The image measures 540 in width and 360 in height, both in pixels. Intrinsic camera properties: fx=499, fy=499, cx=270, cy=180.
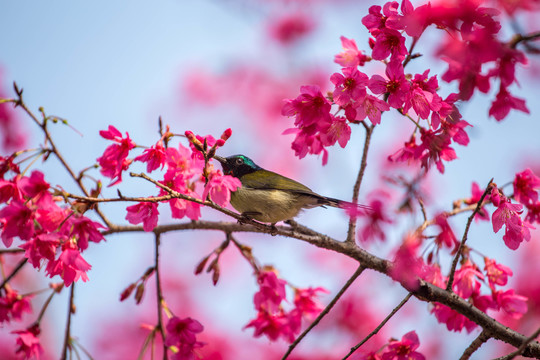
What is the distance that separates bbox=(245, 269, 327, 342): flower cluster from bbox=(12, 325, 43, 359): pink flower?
1382 mm

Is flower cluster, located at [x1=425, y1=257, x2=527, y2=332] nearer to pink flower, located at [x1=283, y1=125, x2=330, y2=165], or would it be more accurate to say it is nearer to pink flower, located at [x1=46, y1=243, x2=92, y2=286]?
pink flower, located at [x1=283, y1=125, x2=330, y2=165]

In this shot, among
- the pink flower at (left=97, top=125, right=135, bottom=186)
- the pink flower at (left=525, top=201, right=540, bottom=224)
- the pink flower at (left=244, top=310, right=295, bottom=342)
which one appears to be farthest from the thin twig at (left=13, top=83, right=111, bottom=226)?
the pink flower at (left=525, top=201, right=540, bottom=224)

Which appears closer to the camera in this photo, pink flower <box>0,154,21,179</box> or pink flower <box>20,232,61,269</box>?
pink flower <box>20,232,61,269</box>

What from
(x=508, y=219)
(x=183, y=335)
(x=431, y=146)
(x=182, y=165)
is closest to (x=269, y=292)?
(x=183, y=335)

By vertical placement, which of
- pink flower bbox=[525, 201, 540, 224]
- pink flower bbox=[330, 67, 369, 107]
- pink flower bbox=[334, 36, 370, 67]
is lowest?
pink flower bbox=[330, 67, 369, 107]

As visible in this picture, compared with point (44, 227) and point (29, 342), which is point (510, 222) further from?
point (29, 342)

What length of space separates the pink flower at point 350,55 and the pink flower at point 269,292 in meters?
1.48

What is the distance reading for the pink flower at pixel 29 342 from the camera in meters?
3.14

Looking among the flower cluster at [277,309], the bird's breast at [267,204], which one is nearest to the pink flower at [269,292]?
the flower cluster at [277,309]

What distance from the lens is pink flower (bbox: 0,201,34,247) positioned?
2.36 metres

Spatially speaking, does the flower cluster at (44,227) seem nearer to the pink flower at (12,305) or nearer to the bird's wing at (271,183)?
the pink flower at (12,305)

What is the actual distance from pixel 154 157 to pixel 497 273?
2173 mm

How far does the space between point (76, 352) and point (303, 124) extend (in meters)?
1.98

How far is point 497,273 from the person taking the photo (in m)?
3.05
